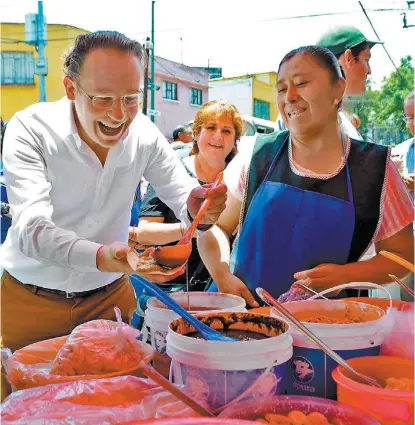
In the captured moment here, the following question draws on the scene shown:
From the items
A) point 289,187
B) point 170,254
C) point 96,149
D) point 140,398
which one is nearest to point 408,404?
point 140,398

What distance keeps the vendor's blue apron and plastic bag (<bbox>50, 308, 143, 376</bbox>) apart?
1.32ft

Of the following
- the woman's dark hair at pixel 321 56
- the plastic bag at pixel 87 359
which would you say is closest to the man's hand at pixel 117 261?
the plastic bag at pixel 87 359

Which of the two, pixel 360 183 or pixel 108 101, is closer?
pixel 108 101

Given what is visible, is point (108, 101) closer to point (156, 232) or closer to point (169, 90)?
point (169, 90)

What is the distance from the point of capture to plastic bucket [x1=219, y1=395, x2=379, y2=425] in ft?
2.22

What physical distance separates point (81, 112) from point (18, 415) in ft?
1.87

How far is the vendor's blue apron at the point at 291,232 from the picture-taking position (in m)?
1.17

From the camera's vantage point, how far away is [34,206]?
1.00m

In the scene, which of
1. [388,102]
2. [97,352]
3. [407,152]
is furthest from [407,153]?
[97,352]

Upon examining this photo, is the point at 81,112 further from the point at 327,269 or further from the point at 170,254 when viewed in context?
the point at 327,269

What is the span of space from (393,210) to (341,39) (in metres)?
0.42

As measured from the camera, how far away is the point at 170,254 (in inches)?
39.4

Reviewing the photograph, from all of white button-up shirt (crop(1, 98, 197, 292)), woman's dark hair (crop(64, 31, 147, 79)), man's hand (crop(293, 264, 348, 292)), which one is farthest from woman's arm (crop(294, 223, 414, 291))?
woman's dark hair (crop(64, 31, 147, 79))

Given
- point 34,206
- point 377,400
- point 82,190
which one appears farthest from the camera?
point 82,190
